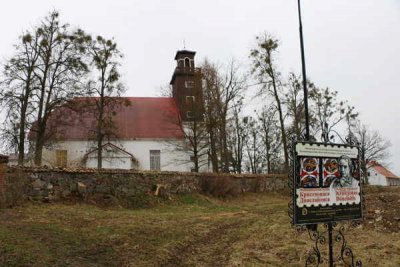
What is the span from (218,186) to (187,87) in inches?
914

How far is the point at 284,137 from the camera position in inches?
1245

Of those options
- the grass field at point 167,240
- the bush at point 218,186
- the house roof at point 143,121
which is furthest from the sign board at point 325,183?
the house roof at point 143,121

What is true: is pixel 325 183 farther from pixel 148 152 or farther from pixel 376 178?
pixel 376 178

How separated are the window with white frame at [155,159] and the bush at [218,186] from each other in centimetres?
2227

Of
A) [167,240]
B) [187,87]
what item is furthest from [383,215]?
[187,87]

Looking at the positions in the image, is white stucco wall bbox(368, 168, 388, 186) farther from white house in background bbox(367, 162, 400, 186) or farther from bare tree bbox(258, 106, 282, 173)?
bare tree bbox(258, 106, 282, 173)

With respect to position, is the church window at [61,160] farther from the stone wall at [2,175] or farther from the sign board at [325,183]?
the sign board at [325,183]

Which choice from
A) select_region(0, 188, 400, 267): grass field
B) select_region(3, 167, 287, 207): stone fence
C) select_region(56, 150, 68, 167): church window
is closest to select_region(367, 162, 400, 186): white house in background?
select_region(56, 150, 68, 167): church window

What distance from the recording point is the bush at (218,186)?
71.5 ft

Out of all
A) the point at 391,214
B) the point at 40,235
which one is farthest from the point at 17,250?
the point at 391,214

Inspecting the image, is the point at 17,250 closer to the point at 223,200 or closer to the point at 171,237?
the point at 171,237

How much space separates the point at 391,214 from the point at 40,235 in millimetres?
8774

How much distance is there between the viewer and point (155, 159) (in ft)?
145

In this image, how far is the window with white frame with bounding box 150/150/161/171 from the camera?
44094mm
